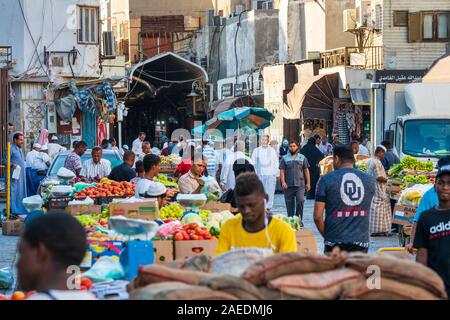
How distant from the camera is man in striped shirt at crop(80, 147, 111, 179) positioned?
74.7 ft

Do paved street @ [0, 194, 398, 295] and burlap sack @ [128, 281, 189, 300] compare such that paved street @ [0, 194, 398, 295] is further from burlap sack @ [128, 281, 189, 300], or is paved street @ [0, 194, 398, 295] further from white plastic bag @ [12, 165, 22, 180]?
burlap sack @ [128, 281, 189, 300]

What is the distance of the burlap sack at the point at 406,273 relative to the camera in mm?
6270

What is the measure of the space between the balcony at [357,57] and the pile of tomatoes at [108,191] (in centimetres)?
2826

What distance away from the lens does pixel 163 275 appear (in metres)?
6.33

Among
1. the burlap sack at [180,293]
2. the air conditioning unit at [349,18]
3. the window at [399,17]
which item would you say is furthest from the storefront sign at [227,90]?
the burlap sack at [180,293]

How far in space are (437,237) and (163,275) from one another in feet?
9.49

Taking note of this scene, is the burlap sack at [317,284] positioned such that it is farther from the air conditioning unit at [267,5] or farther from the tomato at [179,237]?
the air conditioning unit at [267,5]

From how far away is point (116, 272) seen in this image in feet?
28.0

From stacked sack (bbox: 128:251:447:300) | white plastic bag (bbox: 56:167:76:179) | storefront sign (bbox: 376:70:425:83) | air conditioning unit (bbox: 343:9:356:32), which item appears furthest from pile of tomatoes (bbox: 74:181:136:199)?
air conditioning unit (bbox: 343:9:356:32)

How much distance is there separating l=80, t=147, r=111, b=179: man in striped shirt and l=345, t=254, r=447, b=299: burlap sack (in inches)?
655

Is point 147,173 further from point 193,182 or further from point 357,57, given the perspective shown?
point 357,57

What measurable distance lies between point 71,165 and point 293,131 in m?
27.4

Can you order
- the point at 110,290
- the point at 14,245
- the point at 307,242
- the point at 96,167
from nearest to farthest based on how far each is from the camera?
the point at 110,290
the point at 307,242
the point at 14,245
the point at 96,167

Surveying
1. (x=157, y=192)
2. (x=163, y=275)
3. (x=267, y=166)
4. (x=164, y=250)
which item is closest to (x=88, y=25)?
(x=267, y=166)
